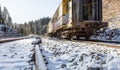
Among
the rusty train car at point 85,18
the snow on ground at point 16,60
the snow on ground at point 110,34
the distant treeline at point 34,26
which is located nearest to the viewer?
the snow on ground at point 16,60

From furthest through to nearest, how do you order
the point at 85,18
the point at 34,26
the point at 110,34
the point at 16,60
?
the point at 34,26 → the point at 110,34 → the point at 85,18 → the point at 16,60

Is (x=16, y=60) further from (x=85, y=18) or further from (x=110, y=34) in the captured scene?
(x=110, y=34)

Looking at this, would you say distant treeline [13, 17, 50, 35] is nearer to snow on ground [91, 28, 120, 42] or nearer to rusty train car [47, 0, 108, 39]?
snow on ground [91, 28, 120, 42]

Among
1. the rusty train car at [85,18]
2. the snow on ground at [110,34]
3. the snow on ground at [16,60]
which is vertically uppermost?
the rusty train car at [85,18]

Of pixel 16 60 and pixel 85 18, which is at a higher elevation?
pixel 85 18

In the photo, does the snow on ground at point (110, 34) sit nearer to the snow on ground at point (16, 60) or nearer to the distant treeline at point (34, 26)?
the snow on ground at point (16, 60)

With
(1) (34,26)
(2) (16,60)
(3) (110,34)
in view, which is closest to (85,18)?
(3) (110,34)

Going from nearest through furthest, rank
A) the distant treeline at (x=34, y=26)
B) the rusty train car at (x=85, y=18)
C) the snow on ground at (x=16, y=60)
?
the snow on ground at (x=16, y=60)
the rusty train car at (x=85, y=18)
the distant treeline at (x=34, y=26)

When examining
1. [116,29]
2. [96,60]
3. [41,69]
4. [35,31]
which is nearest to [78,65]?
[96,60]

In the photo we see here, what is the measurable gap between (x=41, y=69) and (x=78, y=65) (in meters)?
0.89

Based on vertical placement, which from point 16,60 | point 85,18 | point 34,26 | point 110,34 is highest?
point 34,26

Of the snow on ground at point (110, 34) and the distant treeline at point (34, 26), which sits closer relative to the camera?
the snow on ground at point (110, 34)

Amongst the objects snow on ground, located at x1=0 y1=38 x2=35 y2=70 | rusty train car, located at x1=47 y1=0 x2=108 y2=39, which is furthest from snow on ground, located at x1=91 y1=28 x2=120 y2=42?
snow on ground, located at x1=0 y1=38 x2=35 y2=70

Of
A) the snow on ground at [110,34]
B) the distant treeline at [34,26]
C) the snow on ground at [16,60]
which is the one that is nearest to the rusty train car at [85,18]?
the snow on ground at [110,34]
